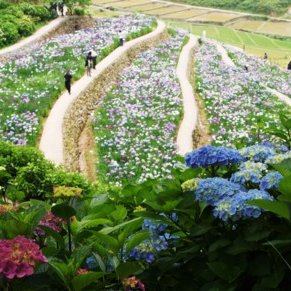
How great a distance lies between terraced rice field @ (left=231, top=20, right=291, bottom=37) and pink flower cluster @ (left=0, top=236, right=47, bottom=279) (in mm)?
75648

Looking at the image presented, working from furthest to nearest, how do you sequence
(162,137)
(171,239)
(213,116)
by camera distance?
(213,116) < (162,137) < (171,239)

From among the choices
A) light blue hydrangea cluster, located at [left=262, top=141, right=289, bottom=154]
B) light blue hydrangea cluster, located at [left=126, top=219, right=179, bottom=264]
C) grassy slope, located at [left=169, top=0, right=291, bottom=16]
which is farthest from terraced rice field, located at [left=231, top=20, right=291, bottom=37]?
light blue hydrangea cluster, located at [left=126, top=219, right=179, bottom=264]

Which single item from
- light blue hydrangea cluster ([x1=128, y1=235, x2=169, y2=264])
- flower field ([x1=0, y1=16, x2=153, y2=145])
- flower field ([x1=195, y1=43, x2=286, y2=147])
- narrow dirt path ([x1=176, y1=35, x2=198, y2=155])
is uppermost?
light blue hydrangea cluster ([x1=128, y1=235, x2=169, y2=264])

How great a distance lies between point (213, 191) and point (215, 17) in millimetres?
85462

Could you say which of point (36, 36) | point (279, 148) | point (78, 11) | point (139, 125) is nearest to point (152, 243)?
point (279, 148)

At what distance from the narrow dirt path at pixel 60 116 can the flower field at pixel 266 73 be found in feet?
28.0

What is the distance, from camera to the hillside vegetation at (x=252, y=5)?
93500 mm

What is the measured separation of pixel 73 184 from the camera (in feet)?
33.0

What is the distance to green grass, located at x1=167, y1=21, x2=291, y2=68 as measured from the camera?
56769 mm

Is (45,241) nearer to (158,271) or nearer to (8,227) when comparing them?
(8,227)

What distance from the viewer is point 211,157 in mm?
3938

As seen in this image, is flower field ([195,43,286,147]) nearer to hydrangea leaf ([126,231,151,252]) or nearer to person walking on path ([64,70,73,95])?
person walking on path ([64,70,73,95])

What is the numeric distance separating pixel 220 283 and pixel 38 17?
133 feet

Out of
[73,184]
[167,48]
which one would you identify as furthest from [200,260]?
[167,48]
